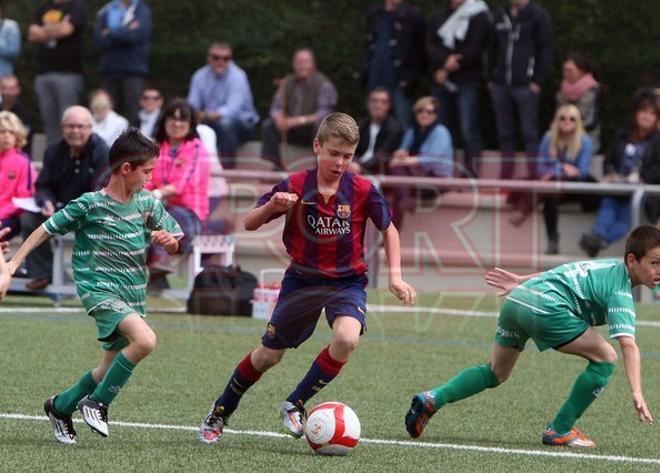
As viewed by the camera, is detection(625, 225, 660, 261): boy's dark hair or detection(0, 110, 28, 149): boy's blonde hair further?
detection(0, 110, 28, 149): boy's blonde hair

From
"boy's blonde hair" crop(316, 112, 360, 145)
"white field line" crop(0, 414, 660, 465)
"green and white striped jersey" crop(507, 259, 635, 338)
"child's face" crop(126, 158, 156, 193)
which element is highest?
"boy's blonde hair" crop(316, 112, 360, 145)

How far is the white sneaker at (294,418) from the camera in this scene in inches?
289

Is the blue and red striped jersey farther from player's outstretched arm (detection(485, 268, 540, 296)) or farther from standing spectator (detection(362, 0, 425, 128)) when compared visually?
standing spectator (detection(362, 0, 425, 128))

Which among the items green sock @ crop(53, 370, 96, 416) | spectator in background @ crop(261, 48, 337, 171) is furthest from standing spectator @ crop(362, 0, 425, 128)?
green sock @ crop(53, 370, 96, 416)

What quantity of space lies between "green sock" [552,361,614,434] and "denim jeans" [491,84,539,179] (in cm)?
851

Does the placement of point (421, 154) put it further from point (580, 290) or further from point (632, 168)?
point (580, 290)

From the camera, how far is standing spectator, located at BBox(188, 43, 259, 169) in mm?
16844

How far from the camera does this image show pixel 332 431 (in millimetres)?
6930

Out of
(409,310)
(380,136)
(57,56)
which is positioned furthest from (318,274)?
(57,56)

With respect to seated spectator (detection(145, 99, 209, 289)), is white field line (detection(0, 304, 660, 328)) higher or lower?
lower

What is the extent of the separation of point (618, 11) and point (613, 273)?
10.1 meters

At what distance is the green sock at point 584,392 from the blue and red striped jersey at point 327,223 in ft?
4.10

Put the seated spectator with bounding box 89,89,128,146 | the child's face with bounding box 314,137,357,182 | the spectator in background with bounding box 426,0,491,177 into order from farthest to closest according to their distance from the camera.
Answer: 1. the seated spectator with bounding box 89,89,128,146
2. the spectator in background with bounding box 426,0,491,177
3. the child's face with bounding box 314,137,357,182

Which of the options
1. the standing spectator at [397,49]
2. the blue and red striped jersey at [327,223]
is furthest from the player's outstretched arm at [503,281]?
the standing spectator at [397,49]
